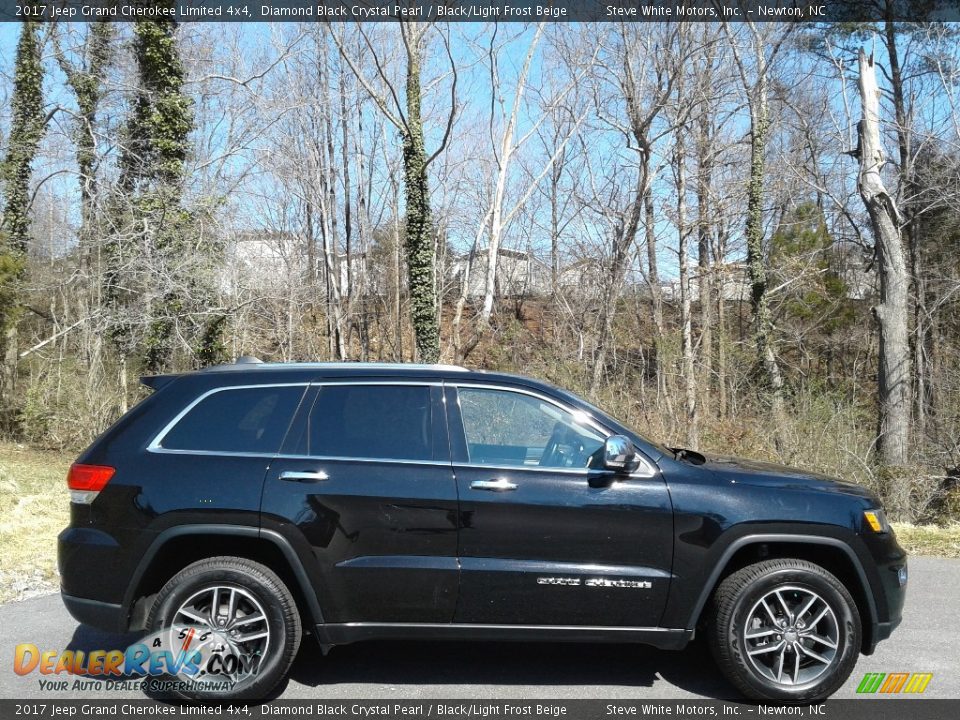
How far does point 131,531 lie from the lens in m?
4.48

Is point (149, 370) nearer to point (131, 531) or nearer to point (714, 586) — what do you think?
point (131, 531)

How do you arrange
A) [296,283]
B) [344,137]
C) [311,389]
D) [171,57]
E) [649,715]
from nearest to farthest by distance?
[649,715] < [311,389] < [171,57] < [296,283] < [344,137]

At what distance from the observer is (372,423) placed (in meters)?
4.73

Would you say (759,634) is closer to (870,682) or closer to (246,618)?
(870,682)

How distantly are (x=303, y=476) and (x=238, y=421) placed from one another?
0.57m

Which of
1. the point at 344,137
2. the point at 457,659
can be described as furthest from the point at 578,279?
the point at 457,659

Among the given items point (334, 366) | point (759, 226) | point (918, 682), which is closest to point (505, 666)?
point (334, 366)

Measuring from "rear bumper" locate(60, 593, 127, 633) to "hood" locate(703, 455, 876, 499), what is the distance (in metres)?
3.42

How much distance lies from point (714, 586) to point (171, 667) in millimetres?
3034

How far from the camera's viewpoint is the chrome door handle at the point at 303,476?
177 inches

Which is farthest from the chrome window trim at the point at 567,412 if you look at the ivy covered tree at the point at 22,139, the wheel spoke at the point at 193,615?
the ivy covered tree at the point at 22,139

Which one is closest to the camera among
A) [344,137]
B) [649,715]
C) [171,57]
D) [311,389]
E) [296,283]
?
[649,715]

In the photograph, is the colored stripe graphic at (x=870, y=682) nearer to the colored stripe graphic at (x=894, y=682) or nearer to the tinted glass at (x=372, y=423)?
the colored stripe graphic at (x=894, y=682)

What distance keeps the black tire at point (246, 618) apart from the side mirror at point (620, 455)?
1911 mm
